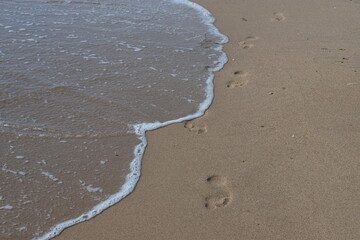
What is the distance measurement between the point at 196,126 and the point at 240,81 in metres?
1.09

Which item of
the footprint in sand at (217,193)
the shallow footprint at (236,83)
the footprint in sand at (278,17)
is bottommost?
the shallow footprint at (236,83)

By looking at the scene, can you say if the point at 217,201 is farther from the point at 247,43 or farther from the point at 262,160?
the point at 247,43

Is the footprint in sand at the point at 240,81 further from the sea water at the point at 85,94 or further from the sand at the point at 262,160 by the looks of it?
the sea water at the point at 85,94

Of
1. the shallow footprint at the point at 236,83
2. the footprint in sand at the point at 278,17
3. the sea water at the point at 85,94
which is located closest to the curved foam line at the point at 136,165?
the sea water at the point at 85,94

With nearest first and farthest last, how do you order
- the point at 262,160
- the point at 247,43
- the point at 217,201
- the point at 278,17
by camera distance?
the point at 217,201 → the point at 262,160 → the point at 247,43 → the point at 278,17

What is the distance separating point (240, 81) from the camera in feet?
17.1

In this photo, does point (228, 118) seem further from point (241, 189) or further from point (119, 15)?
point (119, 15)

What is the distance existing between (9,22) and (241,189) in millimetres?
4545

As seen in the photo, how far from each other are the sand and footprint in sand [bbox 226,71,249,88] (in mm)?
11

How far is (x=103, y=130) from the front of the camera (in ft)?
14.0

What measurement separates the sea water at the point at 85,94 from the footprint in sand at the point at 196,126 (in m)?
0.13

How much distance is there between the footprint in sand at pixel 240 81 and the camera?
5.14m

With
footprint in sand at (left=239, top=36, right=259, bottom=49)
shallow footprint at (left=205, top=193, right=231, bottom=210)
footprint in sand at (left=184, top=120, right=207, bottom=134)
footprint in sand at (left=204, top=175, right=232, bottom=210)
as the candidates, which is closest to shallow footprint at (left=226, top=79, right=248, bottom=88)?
footprint in sand at (left=184, top=120, right=207, bottom=134)

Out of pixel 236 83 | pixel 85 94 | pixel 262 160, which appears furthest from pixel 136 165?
pixel 236 83
